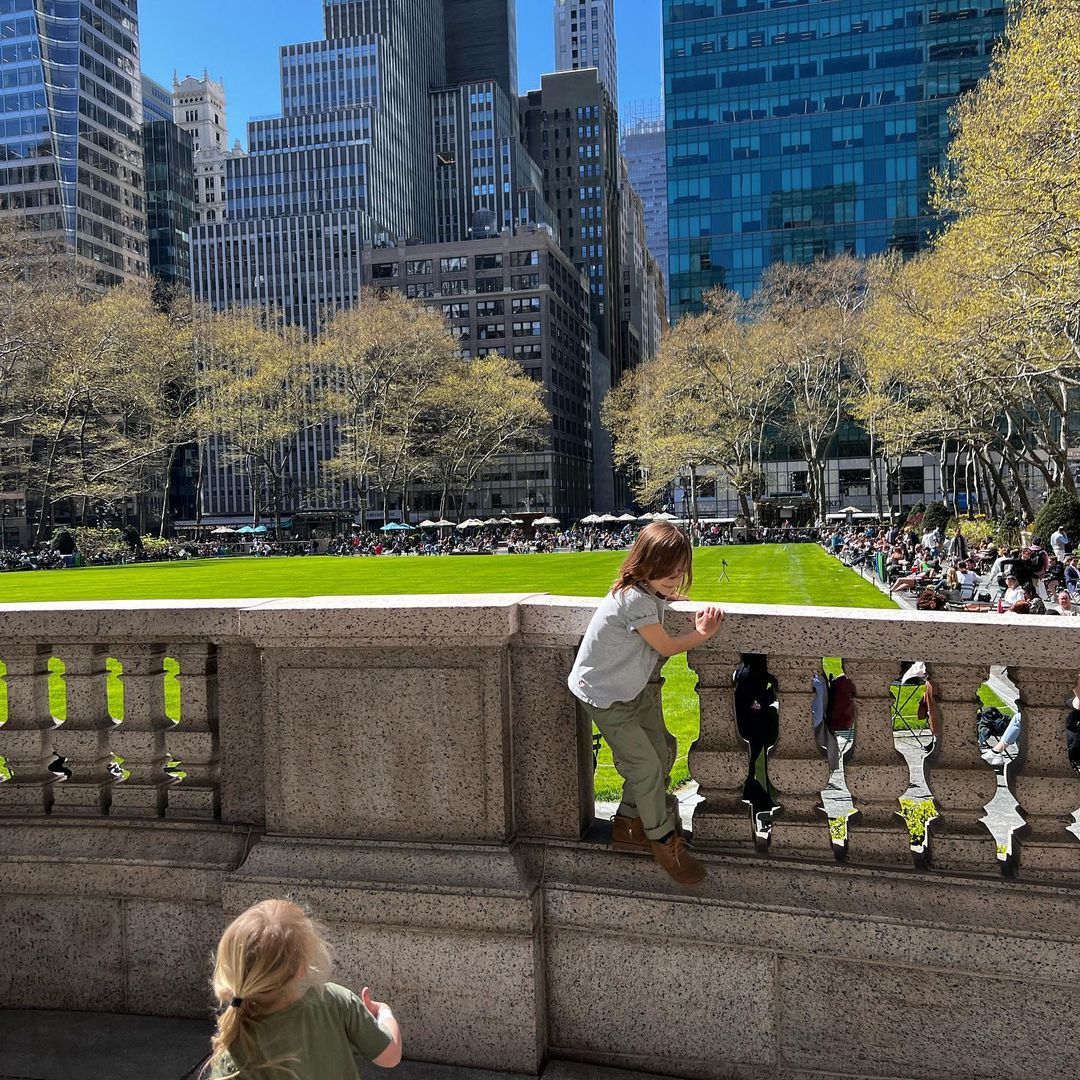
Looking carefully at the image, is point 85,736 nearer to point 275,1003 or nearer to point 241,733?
point 241,733

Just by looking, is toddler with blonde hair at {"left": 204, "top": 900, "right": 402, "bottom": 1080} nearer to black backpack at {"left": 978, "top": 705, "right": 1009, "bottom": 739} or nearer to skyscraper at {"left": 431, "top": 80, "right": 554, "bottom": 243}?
black backpack at {"left": 978, "top": 705, "right": 1009, "bottom": 739}

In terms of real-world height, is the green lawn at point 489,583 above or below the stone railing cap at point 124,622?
below

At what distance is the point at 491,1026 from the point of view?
3.48 meters

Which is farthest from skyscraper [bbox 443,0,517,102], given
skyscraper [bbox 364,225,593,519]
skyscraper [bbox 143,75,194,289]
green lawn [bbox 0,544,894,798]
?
green lawn [bbox 0,544,894,798]

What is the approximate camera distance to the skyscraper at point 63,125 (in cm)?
10581

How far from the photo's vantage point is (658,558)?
3.29 m

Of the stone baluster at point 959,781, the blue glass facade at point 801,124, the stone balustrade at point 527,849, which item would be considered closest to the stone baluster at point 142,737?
the stone balustrade at point 527,849

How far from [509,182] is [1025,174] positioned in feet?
460

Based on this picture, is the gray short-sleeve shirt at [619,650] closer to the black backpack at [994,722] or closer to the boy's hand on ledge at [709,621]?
the boy's hand on ledge at [709,621]

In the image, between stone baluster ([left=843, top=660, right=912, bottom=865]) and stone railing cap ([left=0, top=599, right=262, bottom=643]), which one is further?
stone railing cap ([left=0, top=599, right=262, bottom=643])

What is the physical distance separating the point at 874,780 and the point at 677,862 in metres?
0.79

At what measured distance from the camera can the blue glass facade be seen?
89.8m

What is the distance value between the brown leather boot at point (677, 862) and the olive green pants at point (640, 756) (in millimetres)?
43

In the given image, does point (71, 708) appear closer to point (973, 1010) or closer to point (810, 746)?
point (810, 746)
